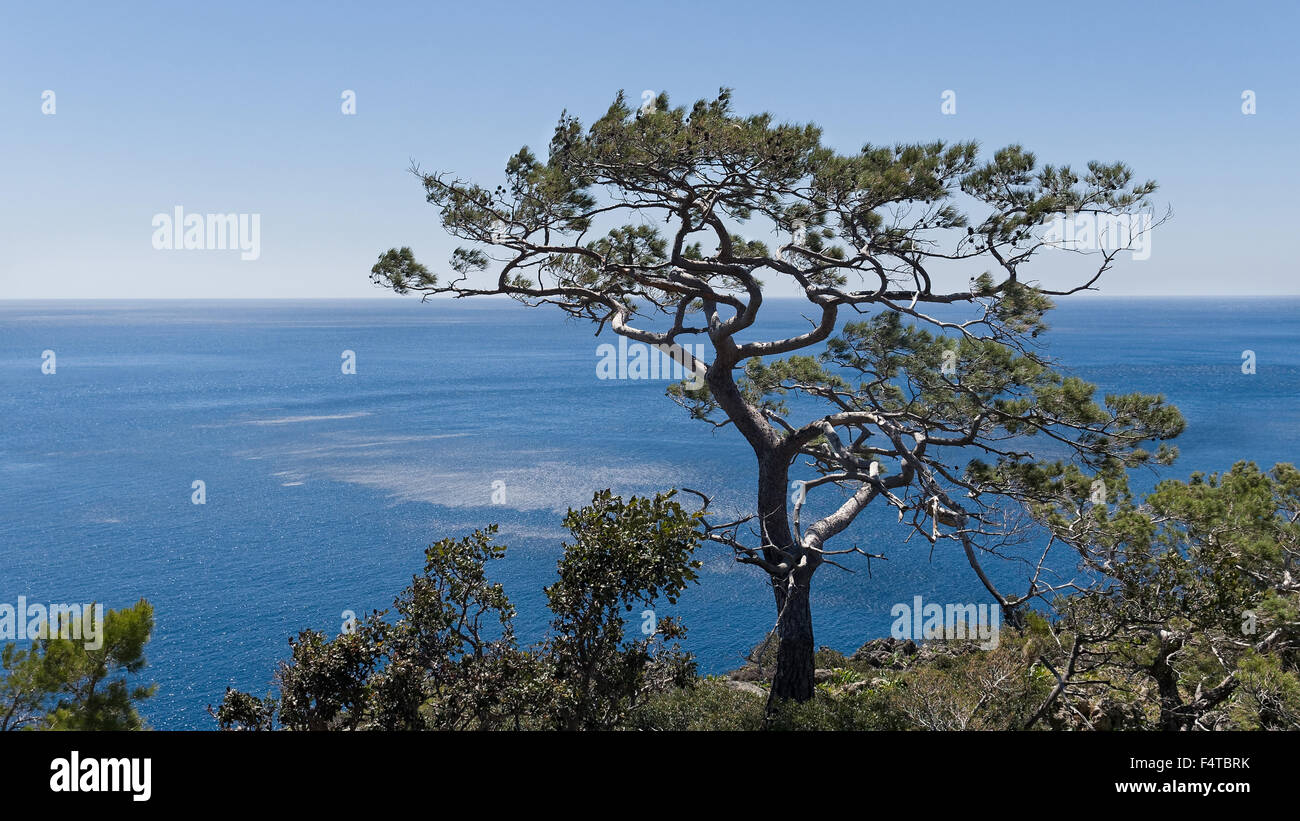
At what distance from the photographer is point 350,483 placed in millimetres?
45656

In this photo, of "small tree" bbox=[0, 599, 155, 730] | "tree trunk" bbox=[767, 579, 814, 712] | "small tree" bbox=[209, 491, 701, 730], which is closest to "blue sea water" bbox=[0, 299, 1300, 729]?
"small tree" bbox=[0, 599, 155, 730]

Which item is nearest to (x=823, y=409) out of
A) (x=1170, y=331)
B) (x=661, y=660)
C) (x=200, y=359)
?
(x=661, y=660)

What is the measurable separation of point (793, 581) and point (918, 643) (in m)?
15.5

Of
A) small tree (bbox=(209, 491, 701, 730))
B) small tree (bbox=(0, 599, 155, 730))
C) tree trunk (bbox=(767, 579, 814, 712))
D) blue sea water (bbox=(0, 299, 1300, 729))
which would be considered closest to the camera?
small tree (bbox=(209, 491, 701, 730))

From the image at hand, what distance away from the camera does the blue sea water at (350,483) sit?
2886 centimetres

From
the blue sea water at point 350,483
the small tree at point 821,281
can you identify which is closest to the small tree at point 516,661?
the small tree at point 821,281

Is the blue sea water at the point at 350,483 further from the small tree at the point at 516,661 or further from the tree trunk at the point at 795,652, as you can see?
the small tree at the point at 516,661

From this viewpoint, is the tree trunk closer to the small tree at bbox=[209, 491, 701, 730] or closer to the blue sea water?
the small tree at bbox=[209, 491, 701, 730]

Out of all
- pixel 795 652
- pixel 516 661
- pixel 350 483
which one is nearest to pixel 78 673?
pixel 516 661

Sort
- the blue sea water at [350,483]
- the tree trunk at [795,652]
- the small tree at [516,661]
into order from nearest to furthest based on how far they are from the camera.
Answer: the small tree at [516,661]
the tree trunk at [795,652]
the blue sea water at [350,483]

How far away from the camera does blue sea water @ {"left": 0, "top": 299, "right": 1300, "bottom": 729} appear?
94.7 ft

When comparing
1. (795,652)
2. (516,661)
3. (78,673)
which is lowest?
(795,652)

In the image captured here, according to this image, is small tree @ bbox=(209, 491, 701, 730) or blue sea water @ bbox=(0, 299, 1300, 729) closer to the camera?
small tree @ bbox=(209, 491, 701, 730)

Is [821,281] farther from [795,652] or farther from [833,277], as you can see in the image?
[795,652]
